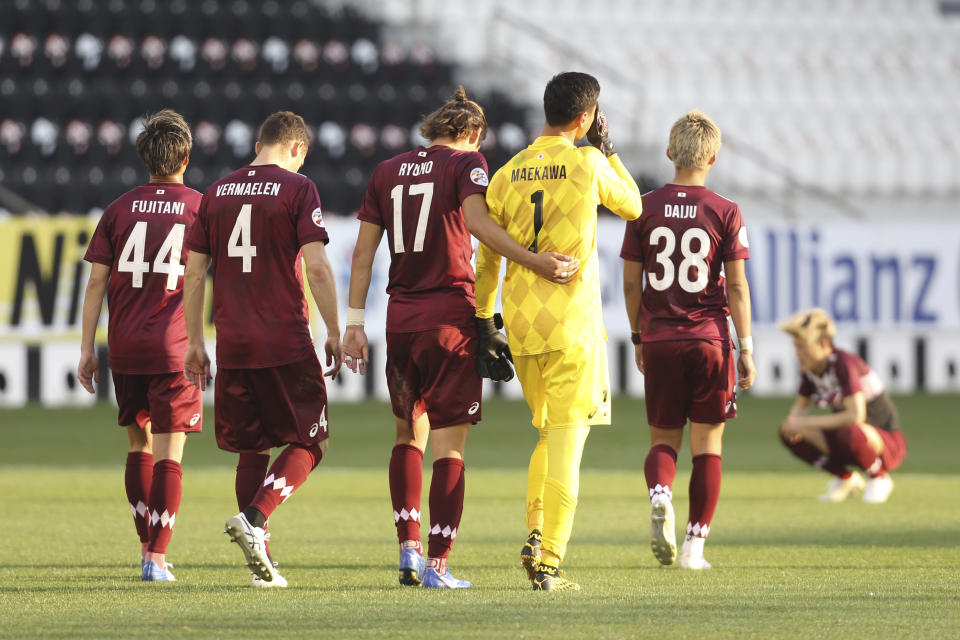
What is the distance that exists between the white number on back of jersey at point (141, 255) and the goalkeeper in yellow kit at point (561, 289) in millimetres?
1440

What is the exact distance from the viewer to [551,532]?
216 inches

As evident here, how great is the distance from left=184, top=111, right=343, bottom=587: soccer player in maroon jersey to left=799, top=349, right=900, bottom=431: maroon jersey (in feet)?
16.0

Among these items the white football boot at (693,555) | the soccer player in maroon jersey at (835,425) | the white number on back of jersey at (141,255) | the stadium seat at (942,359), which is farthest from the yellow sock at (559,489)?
the stadium seat at (942,359)

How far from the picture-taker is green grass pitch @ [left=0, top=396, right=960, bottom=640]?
477 centimetres

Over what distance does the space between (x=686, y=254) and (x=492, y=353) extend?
1224 mm

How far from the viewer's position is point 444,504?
18.9ft

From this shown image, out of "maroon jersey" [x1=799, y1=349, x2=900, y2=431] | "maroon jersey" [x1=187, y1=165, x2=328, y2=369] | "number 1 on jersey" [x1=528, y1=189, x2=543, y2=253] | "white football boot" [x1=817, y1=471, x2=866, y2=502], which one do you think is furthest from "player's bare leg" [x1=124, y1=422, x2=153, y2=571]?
"white football boot" [x1=817, y1=471, x2=866, y2=502]

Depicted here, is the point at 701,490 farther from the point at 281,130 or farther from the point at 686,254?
the point at 281,130

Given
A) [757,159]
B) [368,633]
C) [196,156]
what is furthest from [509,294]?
[757,159]

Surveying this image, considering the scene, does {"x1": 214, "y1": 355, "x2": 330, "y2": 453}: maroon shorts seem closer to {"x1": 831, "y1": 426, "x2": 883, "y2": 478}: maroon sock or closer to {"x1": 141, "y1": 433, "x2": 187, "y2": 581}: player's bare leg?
{"x1": 141, "y1": 433, "x2": 187, "y2": 581}: player's bare leg

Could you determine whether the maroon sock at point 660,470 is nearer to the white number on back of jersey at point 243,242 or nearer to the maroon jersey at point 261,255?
the maroon jersey at point 261,255

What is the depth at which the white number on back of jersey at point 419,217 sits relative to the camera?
5.82 meters

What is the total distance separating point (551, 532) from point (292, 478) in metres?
1.06

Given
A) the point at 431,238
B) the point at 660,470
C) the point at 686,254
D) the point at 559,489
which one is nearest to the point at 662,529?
the point at 660,470
